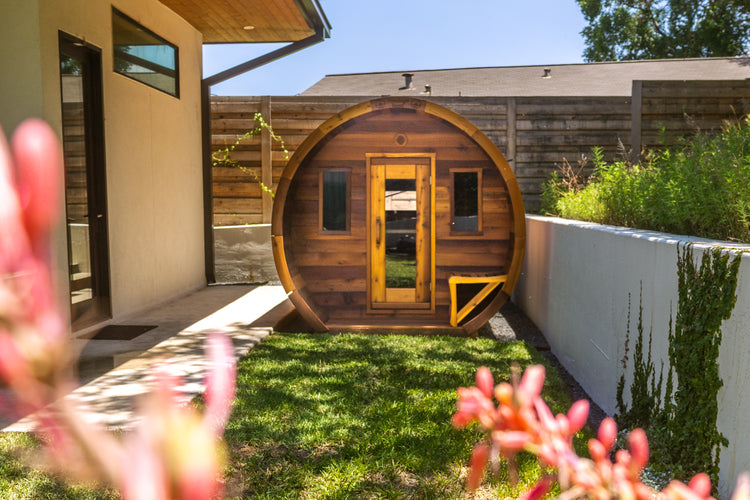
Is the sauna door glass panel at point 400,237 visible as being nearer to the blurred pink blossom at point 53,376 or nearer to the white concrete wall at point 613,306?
the white concrete wall at point 613,306

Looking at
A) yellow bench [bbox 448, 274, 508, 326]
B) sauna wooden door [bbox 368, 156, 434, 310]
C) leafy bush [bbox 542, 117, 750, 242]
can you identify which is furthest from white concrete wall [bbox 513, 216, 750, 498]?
sauna wooden door [bbox 368, 156, 434, 310]

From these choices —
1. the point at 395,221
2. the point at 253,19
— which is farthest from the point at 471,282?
the point at 253,19

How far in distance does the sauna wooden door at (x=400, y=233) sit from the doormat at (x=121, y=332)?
235cm

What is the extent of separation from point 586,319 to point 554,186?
4.32 m

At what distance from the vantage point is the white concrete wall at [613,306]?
102 inches

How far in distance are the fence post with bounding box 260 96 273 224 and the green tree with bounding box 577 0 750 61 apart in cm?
2090

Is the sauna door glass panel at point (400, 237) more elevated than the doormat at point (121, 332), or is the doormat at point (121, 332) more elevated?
the sauna door glass panel at point (400, 237)

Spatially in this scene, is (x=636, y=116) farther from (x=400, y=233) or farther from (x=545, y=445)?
(x=545, y=445)

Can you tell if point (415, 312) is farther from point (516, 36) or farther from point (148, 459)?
point (516, 36)

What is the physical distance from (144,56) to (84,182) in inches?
77.7

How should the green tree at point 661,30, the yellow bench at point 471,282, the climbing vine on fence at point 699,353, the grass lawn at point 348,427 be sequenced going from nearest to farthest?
1. the climbing vine on fence at point 699,353
2. the grass lawn at point 348,427
3. the yellow bench at point 471,282
4. the green tree at point 661,30

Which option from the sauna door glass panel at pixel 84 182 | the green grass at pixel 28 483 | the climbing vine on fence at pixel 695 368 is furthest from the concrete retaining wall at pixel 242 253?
the climbing vine on fence at pixel 695 368

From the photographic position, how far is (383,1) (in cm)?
5619

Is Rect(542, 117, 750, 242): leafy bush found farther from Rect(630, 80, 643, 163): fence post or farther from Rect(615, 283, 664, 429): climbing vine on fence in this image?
Rect(630, 80, 643, 163): fence post
